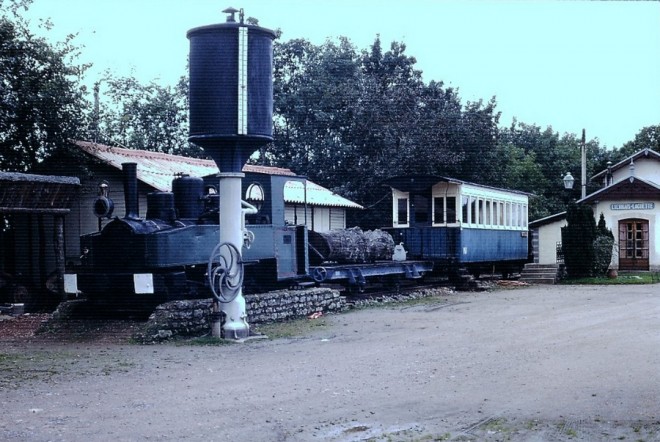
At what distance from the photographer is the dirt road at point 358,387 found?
6.60 metres

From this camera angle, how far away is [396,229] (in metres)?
23.1

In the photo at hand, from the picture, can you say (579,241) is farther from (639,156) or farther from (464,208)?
(639,156)

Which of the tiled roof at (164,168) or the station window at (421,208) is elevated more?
the tiled roof at (164,168)

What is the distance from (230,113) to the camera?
1215 centimetres

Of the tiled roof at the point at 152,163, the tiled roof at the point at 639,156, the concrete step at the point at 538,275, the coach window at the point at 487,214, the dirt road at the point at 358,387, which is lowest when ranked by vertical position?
the dirt road at the point at 358,387

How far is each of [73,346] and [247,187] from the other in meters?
5.03

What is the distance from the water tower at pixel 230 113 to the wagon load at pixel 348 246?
6200 millimetres

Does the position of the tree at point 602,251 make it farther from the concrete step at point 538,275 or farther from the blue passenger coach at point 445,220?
the blue passenger coach at point 445,220

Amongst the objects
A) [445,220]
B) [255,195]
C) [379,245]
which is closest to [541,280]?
[445,220]

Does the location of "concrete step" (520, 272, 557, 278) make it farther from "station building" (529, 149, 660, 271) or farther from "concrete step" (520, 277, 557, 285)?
"station building" (529, 149, 660, 271)

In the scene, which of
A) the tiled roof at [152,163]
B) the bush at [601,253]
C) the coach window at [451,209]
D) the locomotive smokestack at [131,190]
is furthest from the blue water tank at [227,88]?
the bush at [601,253]

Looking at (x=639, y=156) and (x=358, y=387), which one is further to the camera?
(x=639, y=156)

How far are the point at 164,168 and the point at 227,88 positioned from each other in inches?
439

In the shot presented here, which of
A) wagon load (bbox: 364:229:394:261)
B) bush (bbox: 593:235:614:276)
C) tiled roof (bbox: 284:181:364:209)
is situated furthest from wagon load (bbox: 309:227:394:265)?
bush (bbox: 593:235:614:276)
